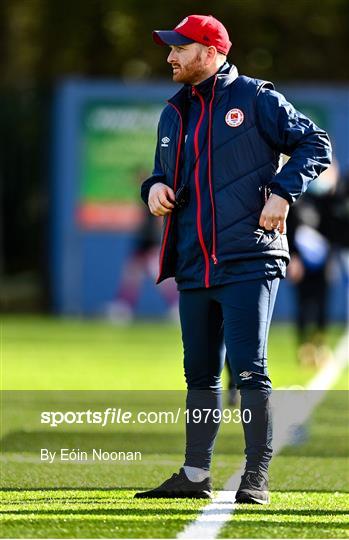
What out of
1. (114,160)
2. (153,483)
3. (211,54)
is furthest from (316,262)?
(211,54)

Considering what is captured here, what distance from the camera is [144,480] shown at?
7.83 metres

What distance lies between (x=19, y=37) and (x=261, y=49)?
495cm

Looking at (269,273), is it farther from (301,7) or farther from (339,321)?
(301,7)

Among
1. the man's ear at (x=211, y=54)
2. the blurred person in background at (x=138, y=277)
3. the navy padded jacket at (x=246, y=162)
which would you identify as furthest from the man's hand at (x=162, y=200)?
the blurred person in background at (x=138, y=277)

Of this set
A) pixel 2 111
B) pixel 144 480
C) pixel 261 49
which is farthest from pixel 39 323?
pixel 144 480

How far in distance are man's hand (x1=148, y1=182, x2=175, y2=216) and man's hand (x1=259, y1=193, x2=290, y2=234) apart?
0.44 meters

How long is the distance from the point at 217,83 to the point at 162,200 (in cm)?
60

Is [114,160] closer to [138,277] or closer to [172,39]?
[138,277]

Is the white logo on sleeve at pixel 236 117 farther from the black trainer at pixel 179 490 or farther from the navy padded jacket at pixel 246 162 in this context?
the black trainer at pixel 179 490

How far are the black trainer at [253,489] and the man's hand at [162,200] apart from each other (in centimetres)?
123

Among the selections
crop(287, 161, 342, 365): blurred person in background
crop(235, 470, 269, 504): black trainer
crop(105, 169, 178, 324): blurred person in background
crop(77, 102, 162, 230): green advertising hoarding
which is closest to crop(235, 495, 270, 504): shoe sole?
crop(235, 470, 269, 504): black trainer

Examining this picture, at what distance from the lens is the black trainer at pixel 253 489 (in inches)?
270

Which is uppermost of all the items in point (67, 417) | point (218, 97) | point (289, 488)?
point (218, 97)

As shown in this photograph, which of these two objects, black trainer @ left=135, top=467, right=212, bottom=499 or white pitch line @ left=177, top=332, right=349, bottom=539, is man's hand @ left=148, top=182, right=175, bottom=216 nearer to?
black trainer @ left=135, top=467, right=212, bottom=499
